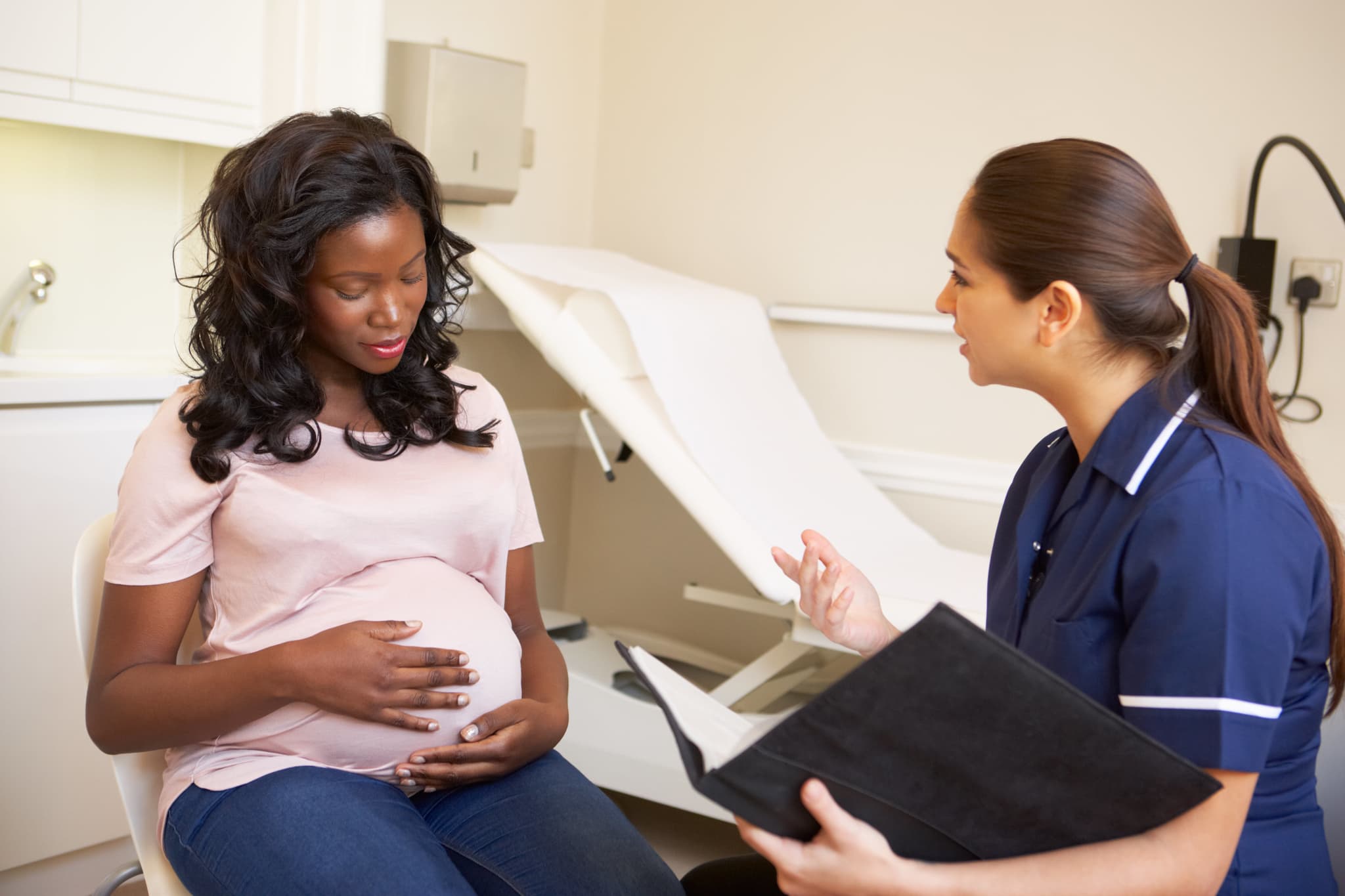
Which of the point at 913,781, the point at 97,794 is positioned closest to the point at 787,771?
the point at 913,781

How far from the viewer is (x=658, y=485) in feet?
9.64

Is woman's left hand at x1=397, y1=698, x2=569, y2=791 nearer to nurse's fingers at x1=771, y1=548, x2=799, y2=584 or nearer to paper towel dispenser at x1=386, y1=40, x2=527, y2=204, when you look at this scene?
nurse's fingers at x1=771, y1=548, x2=799, y2=584

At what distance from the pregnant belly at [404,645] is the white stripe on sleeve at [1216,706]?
638 millimetres

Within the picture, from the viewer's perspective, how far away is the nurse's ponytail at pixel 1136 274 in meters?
0.94

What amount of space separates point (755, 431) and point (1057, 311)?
1.18 m

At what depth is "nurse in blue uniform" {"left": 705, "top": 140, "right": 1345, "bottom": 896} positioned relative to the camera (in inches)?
31.6

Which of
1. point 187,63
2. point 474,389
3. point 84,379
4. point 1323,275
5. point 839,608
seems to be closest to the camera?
point 839,608

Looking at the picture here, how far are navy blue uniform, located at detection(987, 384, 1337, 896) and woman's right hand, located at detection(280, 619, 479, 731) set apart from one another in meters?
0.55

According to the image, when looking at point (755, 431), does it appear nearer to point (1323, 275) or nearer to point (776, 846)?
point (1323, 275)

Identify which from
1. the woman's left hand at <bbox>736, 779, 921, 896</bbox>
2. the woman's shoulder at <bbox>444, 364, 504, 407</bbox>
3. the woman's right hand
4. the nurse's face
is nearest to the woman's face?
the woman's shoulder at <bbox>444, 364, 504, 407</bbox>

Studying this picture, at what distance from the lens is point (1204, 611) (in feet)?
2.65

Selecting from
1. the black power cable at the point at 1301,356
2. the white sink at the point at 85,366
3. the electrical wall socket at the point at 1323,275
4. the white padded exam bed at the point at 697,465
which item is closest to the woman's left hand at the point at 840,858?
the white padded exam bed at the point at 697,465

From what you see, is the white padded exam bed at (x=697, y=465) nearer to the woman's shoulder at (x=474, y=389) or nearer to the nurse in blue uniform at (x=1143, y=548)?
the woman's shoulder at (x=474, y=389)

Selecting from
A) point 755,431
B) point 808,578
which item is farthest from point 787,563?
point 755,431
